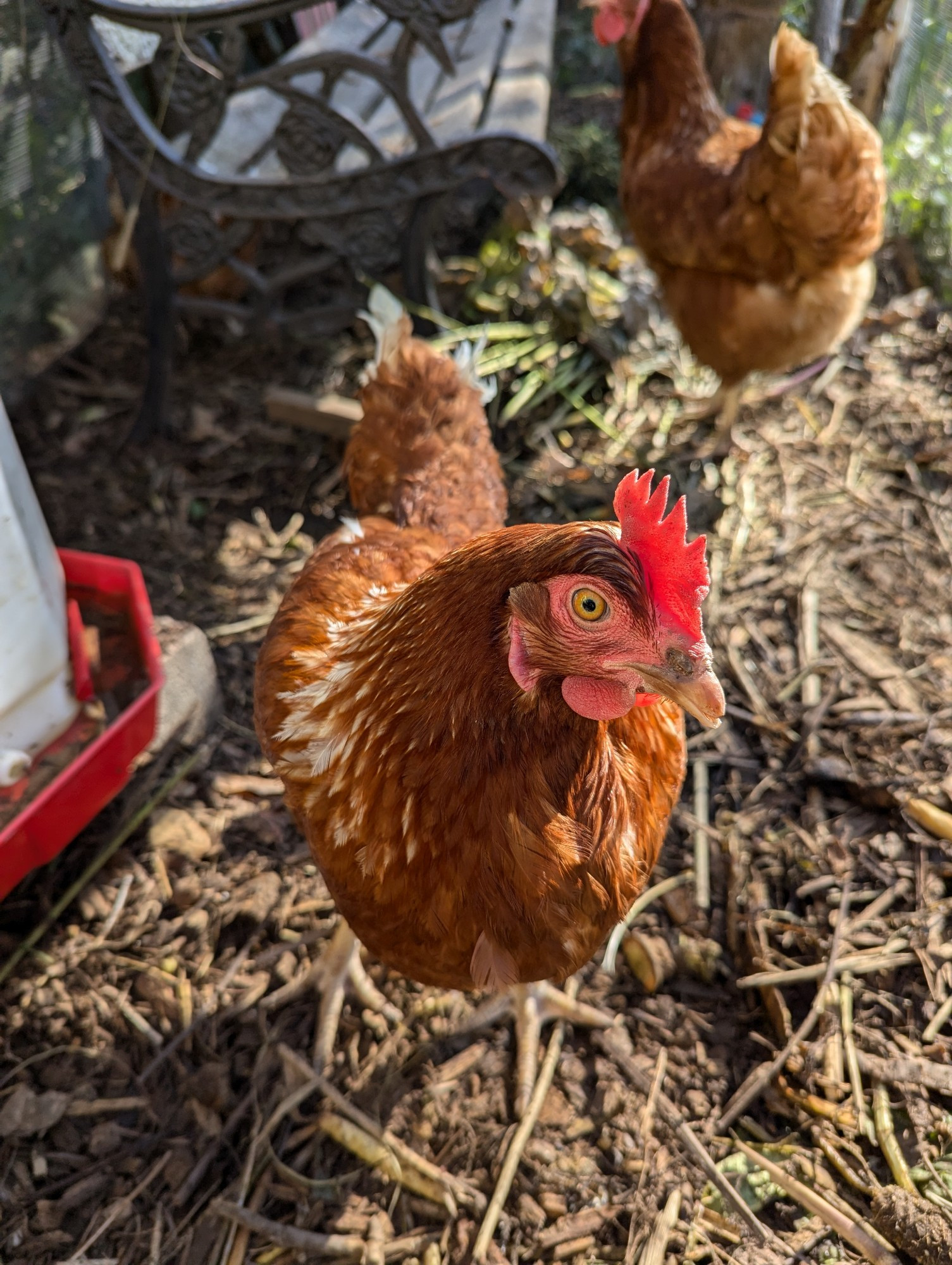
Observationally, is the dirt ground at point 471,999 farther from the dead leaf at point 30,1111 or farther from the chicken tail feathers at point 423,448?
the chicken tail feathers at point 423,448

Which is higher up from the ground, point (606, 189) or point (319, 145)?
point (319, 145)

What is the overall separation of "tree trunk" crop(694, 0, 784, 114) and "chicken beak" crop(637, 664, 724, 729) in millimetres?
3824

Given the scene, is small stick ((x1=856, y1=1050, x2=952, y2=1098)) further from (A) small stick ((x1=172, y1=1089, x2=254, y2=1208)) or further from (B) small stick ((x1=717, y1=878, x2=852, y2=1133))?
(A) small stick ((x1=172, y1=1089, x2=254, y2=1208))

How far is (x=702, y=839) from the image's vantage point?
2402 mm

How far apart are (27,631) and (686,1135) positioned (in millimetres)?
1809

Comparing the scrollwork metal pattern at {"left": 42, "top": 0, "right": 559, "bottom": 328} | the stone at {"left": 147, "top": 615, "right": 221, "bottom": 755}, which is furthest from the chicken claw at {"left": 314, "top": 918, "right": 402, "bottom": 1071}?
the scrollwork metal pattern at {"left": 42, "top": 0, "right": 559, "bottom": 328}

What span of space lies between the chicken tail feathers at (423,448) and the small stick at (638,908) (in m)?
1.05

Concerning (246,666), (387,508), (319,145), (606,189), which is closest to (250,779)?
(246,666)

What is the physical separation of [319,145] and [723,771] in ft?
8.12

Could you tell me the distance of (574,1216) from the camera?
5.93 feet

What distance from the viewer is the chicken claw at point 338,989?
2.02m

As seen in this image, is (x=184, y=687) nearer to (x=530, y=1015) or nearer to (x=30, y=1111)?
(x=30, y=1111)

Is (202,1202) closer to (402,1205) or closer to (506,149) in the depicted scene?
(402,1205)

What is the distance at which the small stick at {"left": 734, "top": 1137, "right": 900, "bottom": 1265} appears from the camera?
1.72 metres
